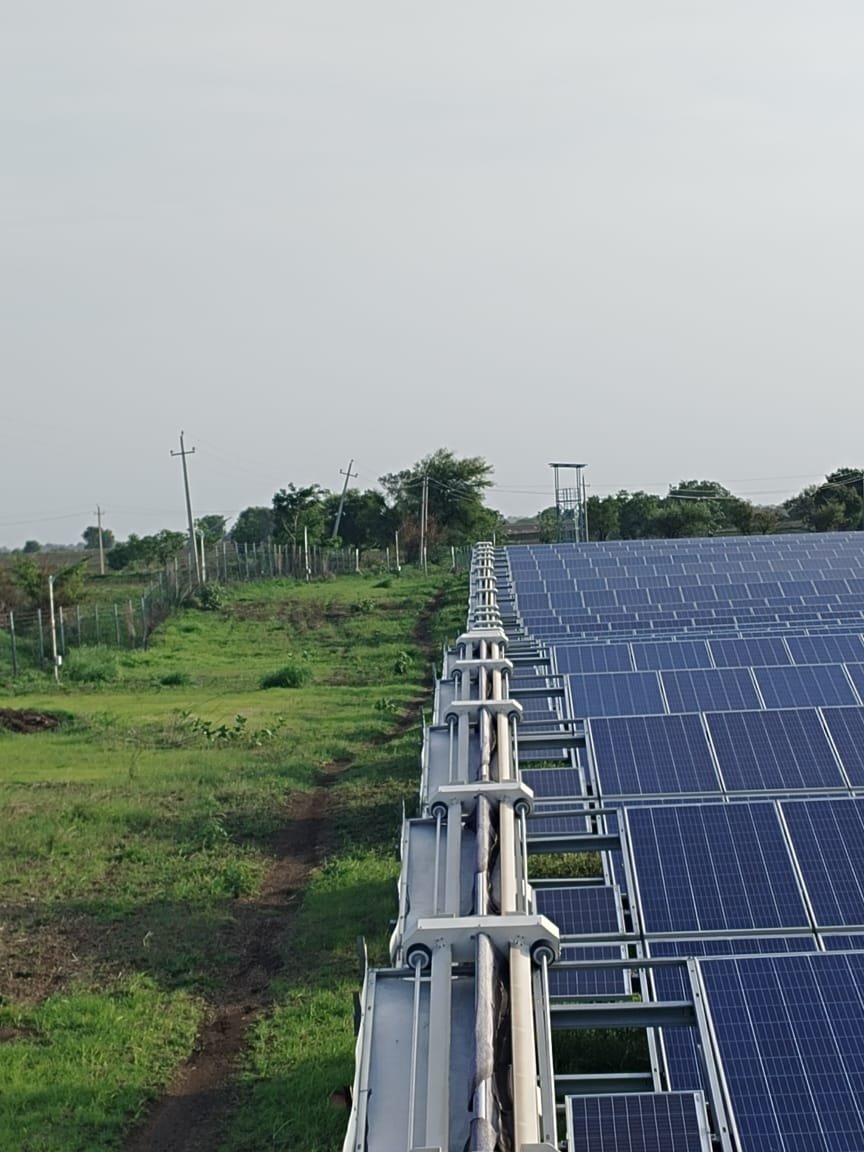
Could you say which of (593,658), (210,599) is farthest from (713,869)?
(210,599)

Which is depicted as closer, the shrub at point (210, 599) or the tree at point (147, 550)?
the shrub at point (210, 599)

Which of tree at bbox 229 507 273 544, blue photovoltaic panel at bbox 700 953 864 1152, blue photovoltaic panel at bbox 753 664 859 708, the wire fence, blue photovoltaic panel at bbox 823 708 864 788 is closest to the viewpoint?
blue photovoltaic panel at bbox 700 953 864 1152

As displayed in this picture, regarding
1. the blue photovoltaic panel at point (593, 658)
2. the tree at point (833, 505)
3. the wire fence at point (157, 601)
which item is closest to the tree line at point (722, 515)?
the tree at point (833, 505)

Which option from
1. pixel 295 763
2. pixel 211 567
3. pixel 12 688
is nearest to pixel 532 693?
pixel 295 763

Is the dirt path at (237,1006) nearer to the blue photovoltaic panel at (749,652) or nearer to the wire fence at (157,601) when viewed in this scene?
the blue photovoltaic panel at (749,652)

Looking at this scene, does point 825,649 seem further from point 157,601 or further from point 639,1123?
point 157,601

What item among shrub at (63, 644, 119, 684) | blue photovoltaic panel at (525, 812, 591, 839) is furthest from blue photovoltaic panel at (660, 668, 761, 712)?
shrub at (63, 644, 119, 684)

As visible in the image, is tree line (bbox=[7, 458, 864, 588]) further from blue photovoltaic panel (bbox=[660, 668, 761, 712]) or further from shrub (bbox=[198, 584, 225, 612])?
blue photovoltaic panel (bbox=[660, 668, 761, 712])
